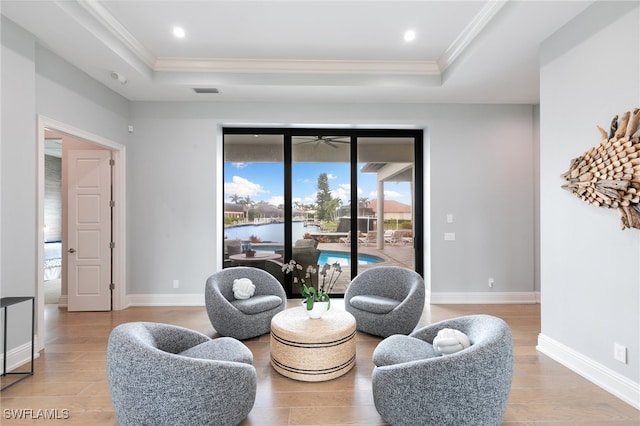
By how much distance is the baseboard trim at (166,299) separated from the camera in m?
4.74

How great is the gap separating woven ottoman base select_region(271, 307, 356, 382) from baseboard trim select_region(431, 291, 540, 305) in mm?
2598

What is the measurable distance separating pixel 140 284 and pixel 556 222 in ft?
17.5

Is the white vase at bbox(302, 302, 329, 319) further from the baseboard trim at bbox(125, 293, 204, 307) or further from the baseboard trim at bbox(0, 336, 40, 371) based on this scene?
the baseboard trim at bbox(0, 336, 40, 371)

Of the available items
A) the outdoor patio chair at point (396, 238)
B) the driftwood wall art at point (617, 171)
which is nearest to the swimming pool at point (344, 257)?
the outdoor patio chair at point (396, 238)


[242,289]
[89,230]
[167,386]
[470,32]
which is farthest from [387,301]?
[89,230]

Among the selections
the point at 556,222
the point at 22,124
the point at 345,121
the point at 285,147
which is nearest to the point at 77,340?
the point at 22,124

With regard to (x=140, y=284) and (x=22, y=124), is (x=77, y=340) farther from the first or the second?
(x=22, y=124)

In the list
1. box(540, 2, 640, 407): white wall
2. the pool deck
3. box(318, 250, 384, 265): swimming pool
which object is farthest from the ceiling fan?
box(540, 2, 640, 407): white wall

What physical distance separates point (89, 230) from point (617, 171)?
595cm

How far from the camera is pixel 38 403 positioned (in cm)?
230

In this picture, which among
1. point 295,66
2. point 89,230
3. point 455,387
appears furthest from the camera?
point 89,230

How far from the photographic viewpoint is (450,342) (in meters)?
2.15

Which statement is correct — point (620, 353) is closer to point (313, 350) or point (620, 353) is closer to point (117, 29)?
point (313, 350)

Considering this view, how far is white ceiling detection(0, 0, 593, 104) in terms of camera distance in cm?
292
